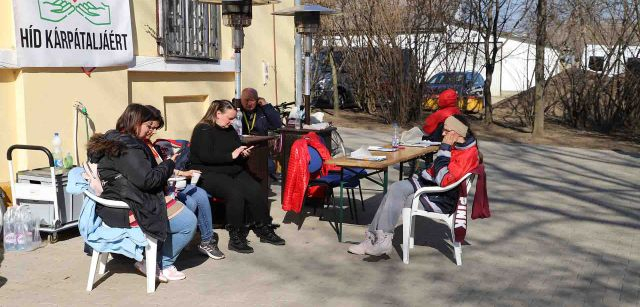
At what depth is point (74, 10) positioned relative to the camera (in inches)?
300

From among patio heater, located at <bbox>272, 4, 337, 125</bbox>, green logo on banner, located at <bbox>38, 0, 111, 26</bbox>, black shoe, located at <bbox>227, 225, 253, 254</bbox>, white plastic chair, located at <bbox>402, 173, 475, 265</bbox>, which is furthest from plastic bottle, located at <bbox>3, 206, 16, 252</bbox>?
patio heater, located at <bbox>272, 4, 337, 125</bbox>

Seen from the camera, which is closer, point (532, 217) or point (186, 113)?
point (532, 217)

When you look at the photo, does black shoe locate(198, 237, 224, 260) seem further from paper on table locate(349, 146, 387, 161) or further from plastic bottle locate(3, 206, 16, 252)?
plastic bottle locate(3, 206, 16, 252)

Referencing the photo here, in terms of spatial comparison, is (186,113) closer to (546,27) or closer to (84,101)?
(84,101)

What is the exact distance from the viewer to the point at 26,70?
280 inches

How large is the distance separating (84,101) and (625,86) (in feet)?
41.3

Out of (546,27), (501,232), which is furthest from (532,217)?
(546,27)

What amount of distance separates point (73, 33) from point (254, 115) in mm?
2447

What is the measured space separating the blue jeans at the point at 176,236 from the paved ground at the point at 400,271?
0.19 metres

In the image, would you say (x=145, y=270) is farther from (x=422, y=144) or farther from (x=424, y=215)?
(x=422, y=144)

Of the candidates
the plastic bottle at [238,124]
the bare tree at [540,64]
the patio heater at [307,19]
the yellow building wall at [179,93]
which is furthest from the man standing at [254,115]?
the bare tree at [540,64]

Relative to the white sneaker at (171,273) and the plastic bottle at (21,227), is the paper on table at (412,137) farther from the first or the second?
the plastic bottle at (21,227)

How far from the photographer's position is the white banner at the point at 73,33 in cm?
705

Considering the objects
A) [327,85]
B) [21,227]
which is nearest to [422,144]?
[21,227]
